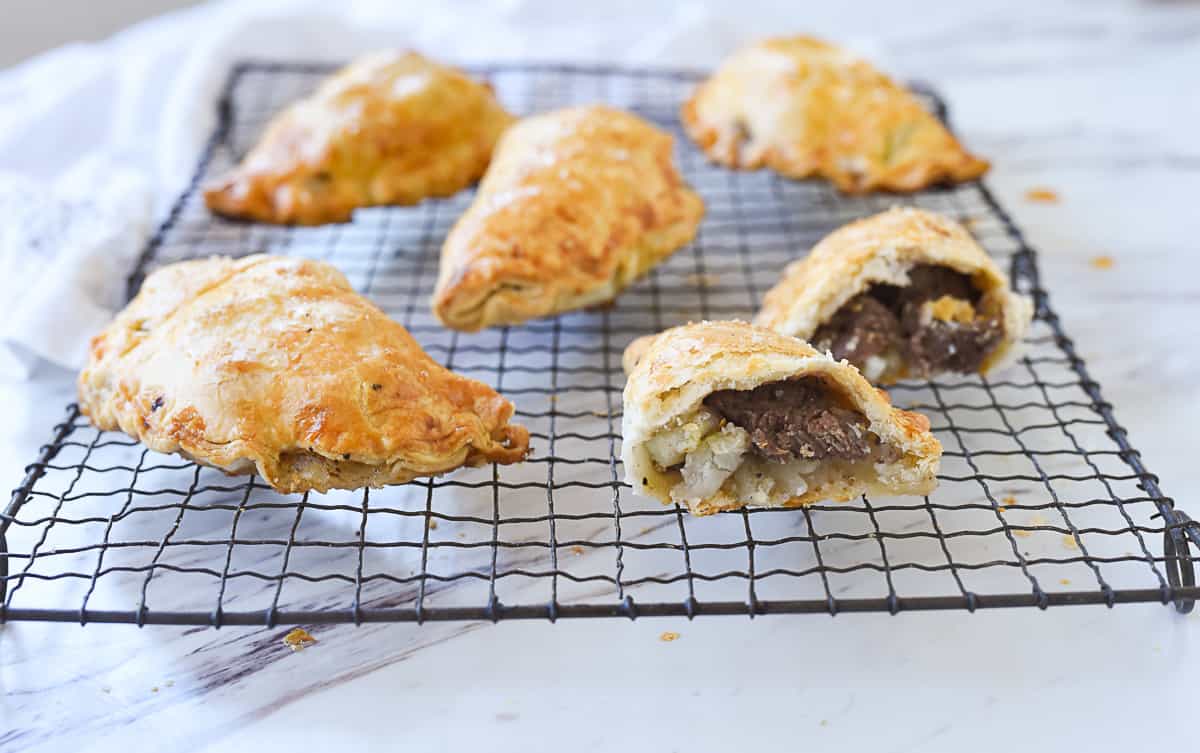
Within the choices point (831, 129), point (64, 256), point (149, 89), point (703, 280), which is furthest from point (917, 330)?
point (149, 89)

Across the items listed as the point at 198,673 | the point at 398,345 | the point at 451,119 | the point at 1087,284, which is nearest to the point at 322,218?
the point at 451,119

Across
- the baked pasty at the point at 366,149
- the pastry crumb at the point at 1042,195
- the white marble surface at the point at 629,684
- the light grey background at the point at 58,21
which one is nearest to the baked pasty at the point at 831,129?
the pastry crumb at the point at 1042,195

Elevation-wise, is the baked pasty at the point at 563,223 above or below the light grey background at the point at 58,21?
above

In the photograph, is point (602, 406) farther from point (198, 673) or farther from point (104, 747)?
point (104, 747)

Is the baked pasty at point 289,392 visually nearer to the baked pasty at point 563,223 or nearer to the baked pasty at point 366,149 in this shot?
the baked pasty at point 563,223

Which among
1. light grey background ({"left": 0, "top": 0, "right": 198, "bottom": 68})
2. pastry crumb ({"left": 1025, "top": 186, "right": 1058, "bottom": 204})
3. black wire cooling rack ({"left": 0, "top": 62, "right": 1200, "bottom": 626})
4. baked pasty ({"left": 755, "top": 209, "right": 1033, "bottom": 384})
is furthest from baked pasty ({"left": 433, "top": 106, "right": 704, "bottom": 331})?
light grey background ({"left": 0, "top": 0, "right": 198, "bottom": 68})

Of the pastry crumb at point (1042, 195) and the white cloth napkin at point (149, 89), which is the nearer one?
the white cloth napkin at point (149, 89)

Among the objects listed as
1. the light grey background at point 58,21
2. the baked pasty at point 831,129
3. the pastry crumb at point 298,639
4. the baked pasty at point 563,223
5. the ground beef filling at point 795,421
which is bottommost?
the light grey background at point 58,21
